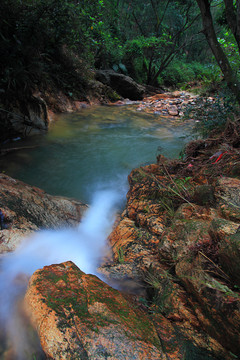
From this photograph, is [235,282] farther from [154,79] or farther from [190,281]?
[154,79]

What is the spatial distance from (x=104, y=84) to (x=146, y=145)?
26.8ft

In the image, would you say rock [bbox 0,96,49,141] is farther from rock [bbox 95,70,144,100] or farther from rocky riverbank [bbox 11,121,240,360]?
rock [bbox 95,70,144,100]

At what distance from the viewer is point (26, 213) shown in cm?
284

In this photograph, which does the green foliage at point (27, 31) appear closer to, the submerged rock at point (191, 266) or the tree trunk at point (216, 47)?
the tree trunk at point (216, 47)

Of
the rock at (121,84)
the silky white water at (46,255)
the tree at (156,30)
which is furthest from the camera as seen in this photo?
the tree at (156,30)

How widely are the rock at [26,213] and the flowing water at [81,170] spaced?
130 millimetres

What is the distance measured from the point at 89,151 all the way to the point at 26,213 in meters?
4.00

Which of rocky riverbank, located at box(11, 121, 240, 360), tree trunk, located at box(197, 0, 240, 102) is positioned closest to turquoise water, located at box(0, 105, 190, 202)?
tree trunk, located at box(197, 0, 240, 102)

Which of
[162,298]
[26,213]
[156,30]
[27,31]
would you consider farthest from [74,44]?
[156,30]

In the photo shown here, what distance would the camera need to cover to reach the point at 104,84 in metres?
13.5

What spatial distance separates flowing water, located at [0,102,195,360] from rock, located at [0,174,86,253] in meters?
0.13

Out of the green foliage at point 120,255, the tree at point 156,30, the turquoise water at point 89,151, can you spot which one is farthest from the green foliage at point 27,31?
the tree at point 156,30

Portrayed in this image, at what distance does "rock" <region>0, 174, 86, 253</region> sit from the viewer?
8.14 feet

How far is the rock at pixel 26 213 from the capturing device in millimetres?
2482
